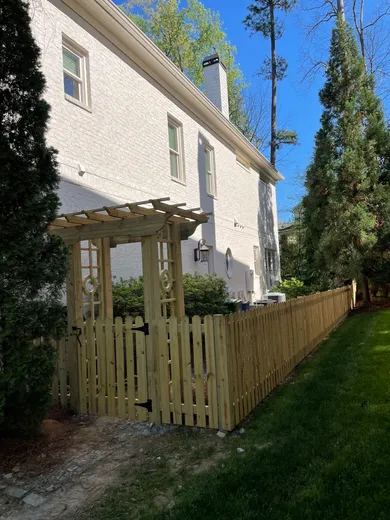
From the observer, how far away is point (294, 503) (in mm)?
2584

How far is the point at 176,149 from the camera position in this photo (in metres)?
11.1

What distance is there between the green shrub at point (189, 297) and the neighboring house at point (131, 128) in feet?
3.03

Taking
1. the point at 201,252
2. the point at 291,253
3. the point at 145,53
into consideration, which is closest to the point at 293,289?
the point at 201,252

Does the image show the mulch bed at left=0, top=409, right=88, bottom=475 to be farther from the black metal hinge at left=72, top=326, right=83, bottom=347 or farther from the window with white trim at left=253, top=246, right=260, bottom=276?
the window with white trim at left=253, top=246, right=260, bottom=276

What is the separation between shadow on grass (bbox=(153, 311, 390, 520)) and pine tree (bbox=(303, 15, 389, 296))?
32.6 feet

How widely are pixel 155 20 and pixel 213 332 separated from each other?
83.5 ft

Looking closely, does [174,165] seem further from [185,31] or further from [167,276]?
[185,31]

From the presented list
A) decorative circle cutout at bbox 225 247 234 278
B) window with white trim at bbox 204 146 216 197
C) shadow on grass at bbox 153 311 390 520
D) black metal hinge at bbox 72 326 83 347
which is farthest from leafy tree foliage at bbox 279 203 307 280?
black metal hinge at bbox 72 326 83 347

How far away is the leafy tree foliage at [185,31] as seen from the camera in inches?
940

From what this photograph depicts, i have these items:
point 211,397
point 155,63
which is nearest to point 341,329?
point 211,397

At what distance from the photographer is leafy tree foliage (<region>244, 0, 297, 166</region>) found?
22.9 metres

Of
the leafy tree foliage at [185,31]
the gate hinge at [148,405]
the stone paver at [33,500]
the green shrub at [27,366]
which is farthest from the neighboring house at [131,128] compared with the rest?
the leafy tree foliage at [185,31]

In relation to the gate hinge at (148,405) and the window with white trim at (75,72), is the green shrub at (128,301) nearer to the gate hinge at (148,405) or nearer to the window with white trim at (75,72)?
the gate hinge at (148,405)

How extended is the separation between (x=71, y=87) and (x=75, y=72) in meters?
0.33
